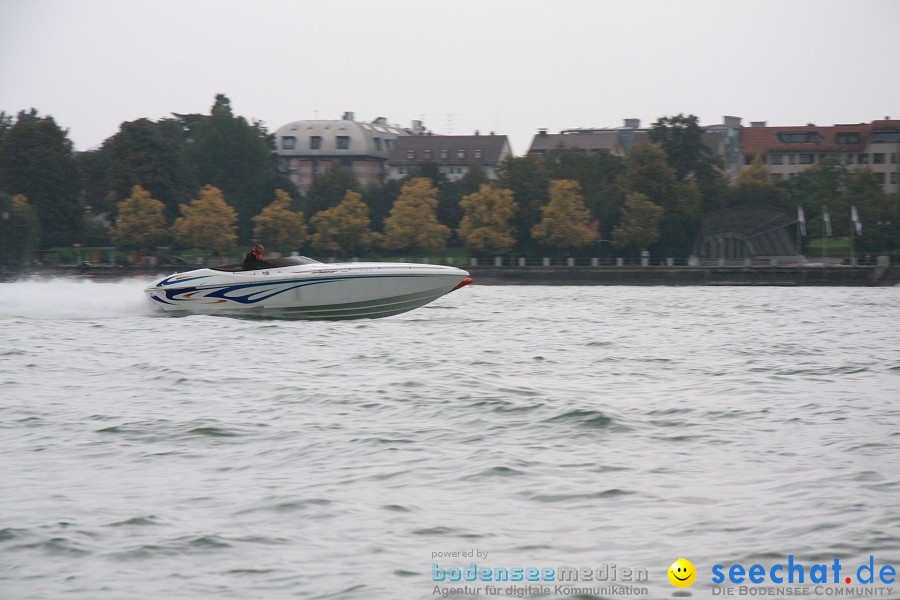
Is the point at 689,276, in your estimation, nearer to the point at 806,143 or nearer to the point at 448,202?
the point at 448,202

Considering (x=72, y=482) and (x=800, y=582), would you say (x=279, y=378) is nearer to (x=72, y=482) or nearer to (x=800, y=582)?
(x=72, y=482)

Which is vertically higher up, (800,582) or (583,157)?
(583,157)

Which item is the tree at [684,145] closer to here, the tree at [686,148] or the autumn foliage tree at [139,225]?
the tree at [686,148]

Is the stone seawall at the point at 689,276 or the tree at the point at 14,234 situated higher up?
the tree at the point at 14,234

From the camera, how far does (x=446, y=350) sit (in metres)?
18.0

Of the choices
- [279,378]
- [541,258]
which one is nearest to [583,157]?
[541,258]

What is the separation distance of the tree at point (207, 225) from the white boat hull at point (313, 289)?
55.1 m

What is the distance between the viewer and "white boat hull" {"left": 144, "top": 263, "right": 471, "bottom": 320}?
882 inches

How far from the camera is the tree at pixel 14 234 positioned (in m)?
67.1

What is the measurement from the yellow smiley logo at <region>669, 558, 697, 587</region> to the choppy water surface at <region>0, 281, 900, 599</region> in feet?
0.23

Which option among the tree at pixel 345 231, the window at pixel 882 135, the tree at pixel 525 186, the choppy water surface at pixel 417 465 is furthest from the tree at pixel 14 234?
the window at pixel 882 135

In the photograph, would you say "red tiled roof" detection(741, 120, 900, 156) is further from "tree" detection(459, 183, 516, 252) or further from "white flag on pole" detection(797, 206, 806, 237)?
"tree" detection(459, 183, 516, 252)

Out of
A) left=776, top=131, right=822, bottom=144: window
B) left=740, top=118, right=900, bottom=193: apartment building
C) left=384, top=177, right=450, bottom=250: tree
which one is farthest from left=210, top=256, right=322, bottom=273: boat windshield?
left=776, top=131, right=822, bottom=144: window

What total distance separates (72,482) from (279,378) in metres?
5.98
